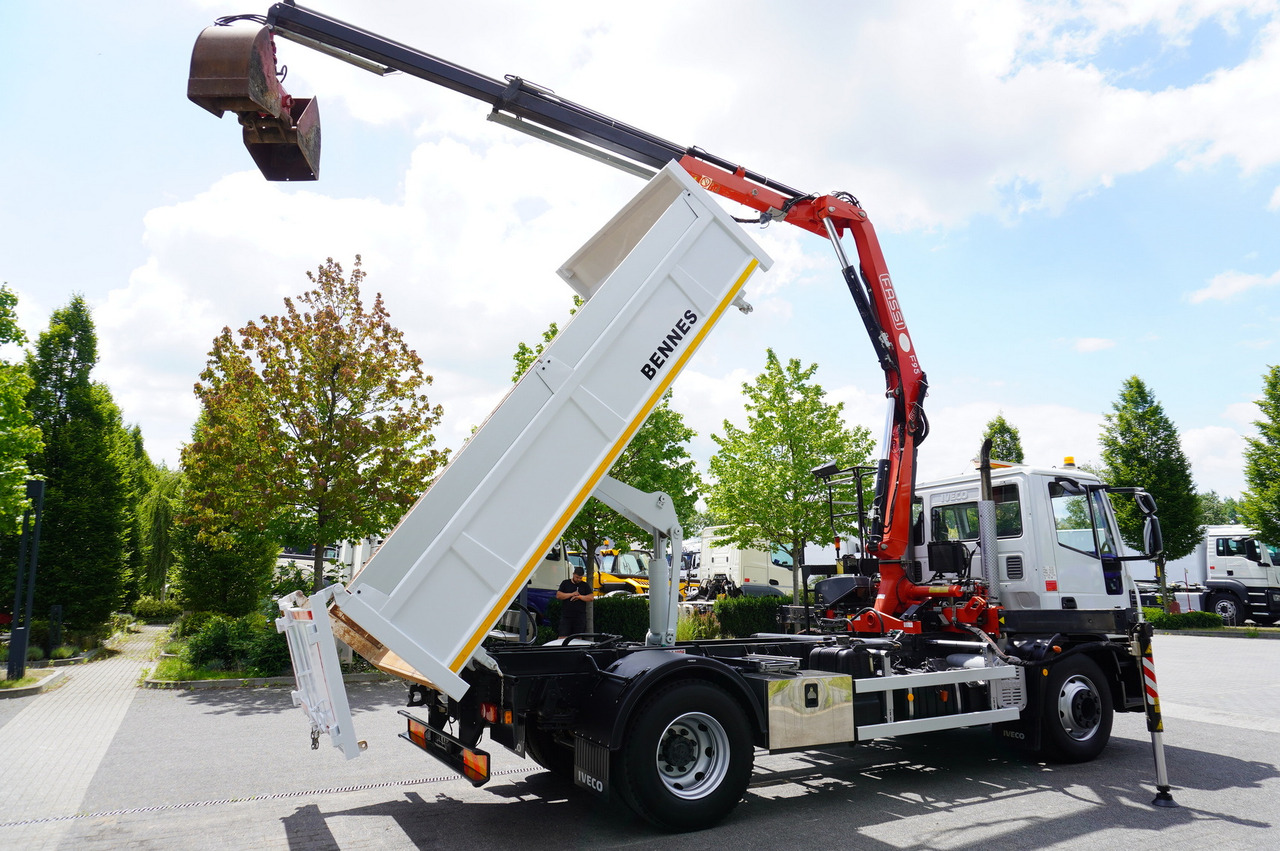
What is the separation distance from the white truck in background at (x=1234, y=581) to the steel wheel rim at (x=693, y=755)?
26.5 m

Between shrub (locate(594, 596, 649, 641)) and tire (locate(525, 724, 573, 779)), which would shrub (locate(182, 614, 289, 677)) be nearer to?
shrub (locate(594, 596, 649, 641))

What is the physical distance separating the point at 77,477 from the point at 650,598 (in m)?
16.4

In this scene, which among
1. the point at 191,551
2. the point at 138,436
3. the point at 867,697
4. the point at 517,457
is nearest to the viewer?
the point at 517,457

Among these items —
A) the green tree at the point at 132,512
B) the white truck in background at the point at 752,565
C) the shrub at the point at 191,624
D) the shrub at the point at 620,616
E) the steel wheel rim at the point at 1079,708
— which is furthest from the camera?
the white truck in background at the point at 752,565

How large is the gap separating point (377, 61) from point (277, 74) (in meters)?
1.09

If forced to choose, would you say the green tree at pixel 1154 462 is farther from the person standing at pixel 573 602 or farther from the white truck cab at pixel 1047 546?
the person standing at pixel 573 602

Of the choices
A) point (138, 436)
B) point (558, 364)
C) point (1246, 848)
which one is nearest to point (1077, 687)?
point (1246, 848)

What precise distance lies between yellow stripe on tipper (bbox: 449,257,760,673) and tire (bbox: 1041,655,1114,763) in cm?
470

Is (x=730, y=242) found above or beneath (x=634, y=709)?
above

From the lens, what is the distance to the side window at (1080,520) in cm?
789

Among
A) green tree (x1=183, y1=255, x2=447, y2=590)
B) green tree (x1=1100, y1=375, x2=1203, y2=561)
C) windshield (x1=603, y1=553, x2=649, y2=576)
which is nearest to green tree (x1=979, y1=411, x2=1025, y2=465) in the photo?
green tree (x1=1100, y1=375, x2=1203, y2=561)

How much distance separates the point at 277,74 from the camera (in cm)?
581

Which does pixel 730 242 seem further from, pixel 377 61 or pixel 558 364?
pixel 377 61

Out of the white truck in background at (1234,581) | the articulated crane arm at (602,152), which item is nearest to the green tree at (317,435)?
the articulated crane arm at (602,152)
